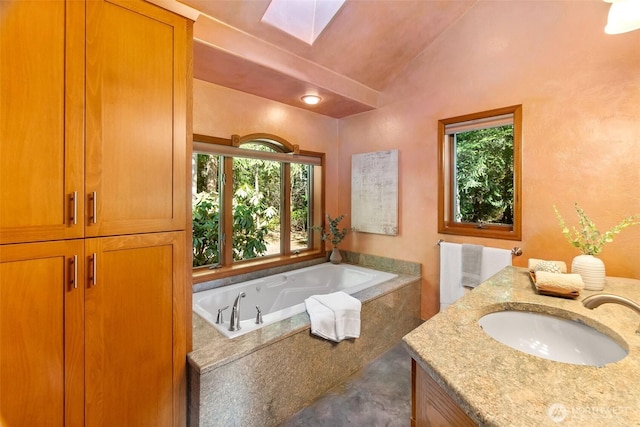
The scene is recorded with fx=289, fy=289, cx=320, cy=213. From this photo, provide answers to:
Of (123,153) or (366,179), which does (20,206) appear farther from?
→ (366,179)

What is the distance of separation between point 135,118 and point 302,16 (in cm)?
156

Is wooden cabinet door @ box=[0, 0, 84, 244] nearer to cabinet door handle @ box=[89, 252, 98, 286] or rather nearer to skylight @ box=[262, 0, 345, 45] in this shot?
cabinet door handle @ box=[89, 252, 98, 286]

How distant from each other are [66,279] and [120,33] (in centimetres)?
105

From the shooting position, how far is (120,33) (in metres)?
1.24

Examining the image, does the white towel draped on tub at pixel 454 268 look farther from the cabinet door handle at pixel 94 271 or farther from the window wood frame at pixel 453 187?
the cabinet door handle at pixel 94 271

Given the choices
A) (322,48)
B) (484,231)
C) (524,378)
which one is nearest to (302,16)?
(322,48)

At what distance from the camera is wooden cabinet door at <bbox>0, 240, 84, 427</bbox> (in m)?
1.03

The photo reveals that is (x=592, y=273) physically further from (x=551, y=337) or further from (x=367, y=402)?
(x=367, y=402)

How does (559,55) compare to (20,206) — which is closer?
(20,206)

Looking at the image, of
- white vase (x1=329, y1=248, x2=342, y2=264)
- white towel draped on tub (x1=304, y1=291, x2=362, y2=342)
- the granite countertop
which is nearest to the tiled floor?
white towel draped on tub (x1=304, y1=291, x2=362, y2=342)

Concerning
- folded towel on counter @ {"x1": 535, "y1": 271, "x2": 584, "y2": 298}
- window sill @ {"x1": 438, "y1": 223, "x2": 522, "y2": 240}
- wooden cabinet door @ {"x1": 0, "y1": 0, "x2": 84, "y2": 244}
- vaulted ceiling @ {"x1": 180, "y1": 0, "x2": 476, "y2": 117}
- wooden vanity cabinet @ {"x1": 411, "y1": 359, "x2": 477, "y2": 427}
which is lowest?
wooden vanity cabinet @ {"x1": 411, "y1": 359, "x2": 477, "y2": 427}

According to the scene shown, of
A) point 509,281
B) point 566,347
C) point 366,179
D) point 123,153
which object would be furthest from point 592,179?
point 123,153

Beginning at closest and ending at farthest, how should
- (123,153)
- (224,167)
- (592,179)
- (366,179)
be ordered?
(123,153)
(592,179)
(224,167)
(366,179)

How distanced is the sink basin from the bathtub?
124cm
